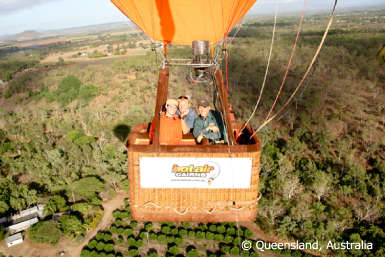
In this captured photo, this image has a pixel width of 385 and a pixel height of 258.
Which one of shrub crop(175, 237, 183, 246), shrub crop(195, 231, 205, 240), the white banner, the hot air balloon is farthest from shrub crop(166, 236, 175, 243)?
the white banner

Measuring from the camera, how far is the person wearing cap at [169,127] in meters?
2.30

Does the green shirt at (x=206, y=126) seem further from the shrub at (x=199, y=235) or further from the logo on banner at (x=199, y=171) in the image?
the shrub at (x=199, y=235)

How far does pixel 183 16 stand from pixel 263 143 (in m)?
12.5

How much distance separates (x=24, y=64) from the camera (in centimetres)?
4138

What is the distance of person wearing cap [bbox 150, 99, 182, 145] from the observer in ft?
7.55

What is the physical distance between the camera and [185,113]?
104 inches

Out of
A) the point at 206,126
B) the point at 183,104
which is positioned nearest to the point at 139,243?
the point at 206,126

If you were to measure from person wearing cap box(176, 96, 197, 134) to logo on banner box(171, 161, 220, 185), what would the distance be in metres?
0.75

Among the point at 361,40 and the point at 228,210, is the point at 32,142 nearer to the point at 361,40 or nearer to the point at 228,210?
the point at 228,210

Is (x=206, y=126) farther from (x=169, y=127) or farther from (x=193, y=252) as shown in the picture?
(x=193, y=252)

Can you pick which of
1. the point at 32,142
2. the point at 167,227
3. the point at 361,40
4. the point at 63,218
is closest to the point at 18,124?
the point at 32,142

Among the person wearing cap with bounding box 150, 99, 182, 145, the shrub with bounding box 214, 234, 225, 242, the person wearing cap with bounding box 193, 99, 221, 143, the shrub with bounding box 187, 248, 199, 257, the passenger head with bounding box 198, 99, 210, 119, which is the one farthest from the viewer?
the shrub with bounding box 214, 234, 225, 242

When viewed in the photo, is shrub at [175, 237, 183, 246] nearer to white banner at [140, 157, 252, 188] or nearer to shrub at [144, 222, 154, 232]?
shrub at [144, 222, 154, 232]

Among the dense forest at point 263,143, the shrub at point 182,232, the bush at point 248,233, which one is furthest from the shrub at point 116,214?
the bush at point 248,233
